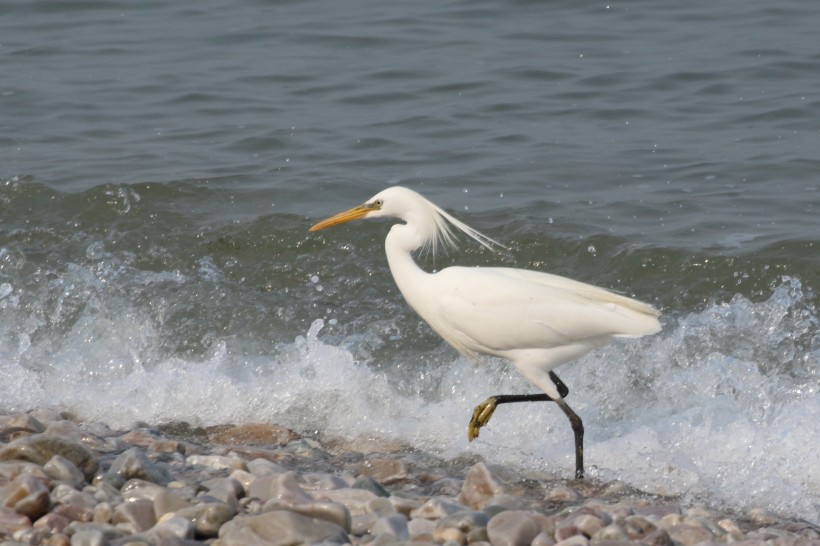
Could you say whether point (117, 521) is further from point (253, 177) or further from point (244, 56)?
point (244, 56)

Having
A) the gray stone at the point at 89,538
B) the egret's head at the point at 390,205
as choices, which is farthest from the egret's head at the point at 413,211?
the gray stone at the point at 89,538

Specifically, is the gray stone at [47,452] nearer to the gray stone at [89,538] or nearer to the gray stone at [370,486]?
the gray stone at [89,538]

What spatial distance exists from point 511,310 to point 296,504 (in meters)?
1.70

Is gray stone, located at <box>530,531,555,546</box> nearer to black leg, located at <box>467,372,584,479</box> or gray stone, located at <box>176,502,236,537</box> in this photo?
gray stone, located at <box>176,502,236,537</box>

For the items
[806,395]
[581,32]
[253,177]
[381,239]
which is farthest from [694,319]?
[581,32]

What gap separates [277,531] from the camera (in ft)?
12.5

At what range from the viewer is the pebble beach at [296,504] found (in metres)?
3.87

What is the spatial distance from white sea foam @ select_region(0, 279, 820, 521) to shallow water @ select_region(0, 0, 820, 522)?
0.6 inches

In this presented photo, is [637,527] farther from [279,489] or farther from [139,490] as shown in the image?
[139,490]

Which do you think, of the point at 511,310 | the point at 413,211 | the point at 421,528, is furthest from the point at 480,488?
the point at 413,211

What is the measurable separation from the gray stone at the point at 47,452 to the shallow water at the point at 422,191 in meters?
1.62

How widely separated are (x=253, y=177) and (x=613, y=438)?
4.62 meters

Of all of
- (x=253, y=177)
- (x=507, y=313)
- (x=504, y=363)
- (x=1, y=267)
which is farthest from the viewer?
(x=253, y=177)

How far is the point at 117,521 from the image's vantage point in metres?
4.01
